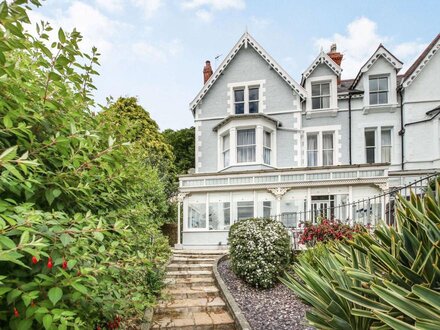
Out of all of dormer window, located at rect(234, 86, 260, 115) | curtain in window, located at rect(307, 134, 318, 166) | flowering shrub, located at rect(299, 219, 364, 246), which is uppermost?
dormer window, located at rect(234, 86, 260, 115)

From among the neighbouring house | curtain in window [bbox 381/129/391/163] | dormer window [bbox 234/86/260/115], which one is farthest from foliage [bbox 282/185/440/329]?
curtain in window [bbox 381/129/391/163]

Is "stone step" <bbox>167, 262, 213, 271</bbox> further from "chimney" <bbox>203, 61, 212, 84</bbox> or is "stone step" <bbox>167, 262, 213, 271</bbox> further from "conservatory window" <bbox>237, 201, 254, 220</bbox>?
"chimney" <bbox>203, 61, 212, 84</bbox>

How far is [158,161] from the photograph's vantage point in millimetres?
19094

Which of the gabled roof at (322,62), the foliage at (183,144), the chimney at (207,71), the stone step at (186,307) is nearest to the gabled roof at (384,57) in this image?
the gabled roof at (322,62)

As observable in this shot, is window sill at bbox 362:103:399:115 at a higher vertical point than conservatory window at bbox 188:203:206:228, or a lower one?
higher

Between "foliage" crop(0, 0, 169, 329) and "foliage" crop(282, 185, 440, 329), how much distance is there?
1.98 metres

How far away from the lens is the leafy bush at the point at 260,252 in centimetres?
756

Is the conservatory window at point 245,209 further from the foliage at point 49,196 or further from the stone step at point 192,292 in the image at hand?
the foliage at point 49,196

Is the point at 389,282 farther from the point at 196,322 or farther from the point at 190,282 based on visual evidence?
the point at 190,282

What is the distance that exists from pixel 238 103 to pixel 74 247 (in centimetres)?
1595

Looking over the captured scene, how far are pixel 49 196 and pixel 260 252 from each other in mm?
6654

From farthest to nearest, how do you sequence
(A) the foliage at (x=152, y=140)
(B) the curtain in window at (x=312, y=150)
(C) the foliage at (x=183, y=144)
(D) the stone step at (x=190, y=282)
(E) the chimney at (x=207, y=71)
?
(C) the foliage at (x=183, y=144)
(A) the foliage at (x=152, y=140)
(E) the chimney at (x=207, y=71)
(B) the curtain in window at (x=312, y=150)
(D) the stone step at (x=190, y=282)

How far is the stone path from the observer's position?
5.69 m

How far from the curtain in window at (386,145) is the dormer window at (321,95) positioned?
3614 millimetres
